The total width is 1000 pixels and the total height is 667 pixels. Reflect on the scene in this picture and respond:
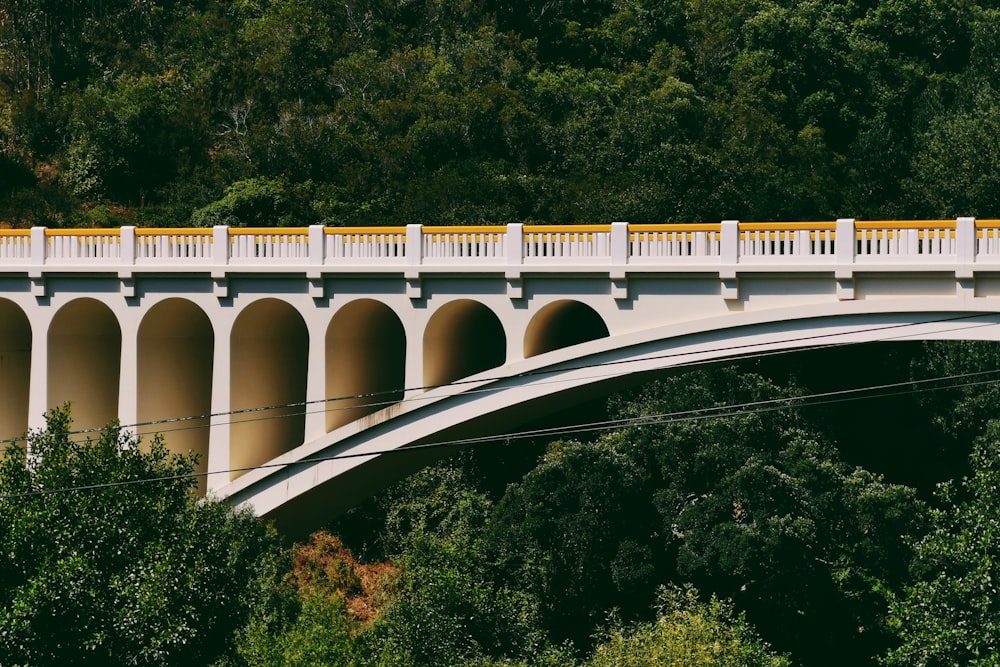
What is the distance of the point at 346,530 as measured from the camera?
58.1 metres

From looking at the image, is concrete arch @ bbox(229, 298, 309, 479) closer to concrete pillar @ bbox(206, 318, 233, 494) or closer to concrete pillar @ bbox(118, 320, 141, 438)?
concrete pillar @ bbox(206, 318, 233, 494)

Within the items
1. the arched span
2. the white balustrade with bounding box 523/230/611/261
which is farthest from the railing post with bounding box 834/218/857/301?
the white balustrade with bounding box 523/230/611/261

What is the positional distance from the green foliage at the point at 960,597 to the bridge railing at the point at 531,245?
28.8ft

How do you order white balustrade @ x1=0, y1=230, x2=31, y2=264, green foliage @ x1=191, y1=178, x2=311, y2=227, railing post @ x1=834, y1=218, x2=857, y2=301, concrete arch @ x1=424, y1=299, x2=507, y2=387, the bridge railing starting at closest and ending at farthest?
the bridge railing → railing post @ x1=834, y1=218, x2=857, y2=301 → concrete arch @ x1=424, y1=299, x2=507, y2=387 → white balustrade @ x1=0, y1=230, x2=31, y2=264 → green foliage @ x1=191, y1=178, x2=311, y2=227

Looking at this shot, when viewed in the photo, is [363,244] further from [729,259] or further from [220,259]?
[729,259]

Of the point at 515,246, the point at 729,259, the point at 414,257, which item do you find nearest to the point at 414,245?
the point at 414,257

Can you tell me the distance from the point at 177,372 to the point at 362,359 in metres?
5.13

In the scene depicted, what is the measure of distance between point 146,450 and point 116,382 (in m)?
3.50

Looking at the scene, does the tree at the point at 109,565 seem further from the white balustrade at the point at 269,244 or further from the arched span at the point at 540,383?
the white balustrade at the point at 269,244

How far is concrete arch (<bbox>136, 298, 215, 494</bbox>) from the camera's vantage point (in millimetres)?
41781

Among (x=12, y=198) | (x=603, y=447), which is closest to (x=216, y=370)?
(x=603, y=447)

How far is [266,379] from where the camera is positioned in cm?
4212

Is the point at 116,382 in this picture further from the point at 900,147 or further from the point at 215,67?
the point at 900,147

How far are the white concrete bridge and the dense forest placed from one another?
2.52 metres
